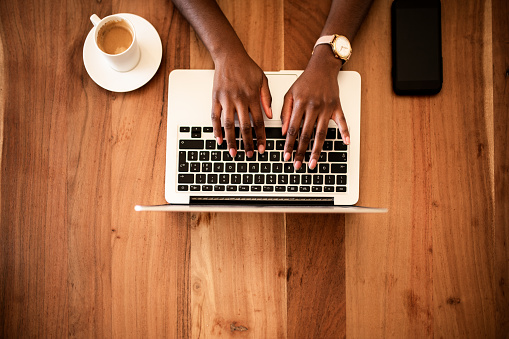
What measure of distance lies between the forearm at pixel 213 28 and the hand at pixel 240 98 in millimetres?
19

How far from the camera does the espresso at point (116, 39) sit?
765 mm

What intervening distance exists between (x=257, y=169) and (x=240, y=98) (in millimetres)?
→ 158

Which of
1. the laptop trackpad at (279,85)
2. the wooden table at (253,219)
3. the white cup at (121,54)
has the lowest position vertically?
the wooden table at (253,219)

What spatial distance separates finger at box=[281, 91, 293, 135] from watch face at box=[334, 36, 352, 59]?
0.14m

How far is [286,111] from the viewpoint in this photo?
747 mm

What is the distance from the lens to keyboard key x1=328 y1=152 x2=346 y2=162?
0.75 metres

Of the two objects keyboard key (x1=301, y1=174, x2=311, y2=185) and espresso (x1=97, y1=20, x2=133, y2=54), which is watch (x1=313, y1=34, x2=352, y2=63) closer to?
keyboard key (x1=301, y1=174, x2=311, y2=185)

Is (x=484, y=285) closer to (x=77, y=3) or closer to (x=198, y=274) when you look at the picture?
(x=198, y=274)

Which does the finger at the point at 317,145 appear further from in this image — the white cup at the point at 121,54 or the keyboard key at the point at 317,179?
the white cup at the point at 121,54

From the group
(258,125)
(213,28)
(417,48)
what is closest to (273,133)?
(258,125)

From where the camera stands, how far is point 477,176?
800 mm

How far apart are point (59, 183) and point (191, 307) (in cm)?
43

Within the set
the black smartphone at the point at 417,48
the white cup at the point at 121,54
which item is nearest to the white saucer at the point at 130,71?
the white cup at the point at 121,54

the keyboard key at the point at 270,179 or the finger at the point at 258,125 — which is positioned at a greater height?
the finger at the point at 258,125
